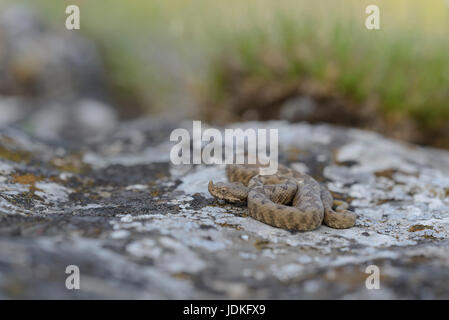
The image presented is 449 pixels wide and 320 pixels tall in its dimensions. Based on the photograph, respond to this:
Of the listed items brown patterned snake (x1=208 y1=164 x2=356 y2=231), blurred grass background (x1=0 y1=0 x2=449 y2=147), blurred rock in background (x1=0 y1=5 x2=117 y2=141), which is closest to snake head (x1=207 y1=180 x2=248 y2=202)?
brown patterned snake (x1=208 y1=164 x2=356 y2=231)

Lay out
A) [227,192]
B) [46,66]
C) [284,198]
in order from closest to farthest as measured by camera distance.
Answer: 1. [227,192]
2. [284,198]
3. [46,66]

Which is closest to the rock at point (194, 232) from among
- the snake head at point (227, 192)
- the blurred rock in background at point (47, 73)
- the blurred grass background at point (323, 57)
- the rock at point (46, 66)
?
the snake head at point (227, 192)

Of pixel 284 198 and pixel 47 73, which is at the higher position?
pixel 47 73

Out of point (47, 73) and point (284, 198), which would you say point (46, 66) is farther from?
point (284, 198)

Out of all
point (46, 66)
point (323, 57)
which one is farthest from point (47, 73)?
point (323, 57)

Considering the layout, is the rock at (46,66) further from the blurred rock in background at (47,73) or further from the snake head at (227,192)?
the snake head at (227,192)

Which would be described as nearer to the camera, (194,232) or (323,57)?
(194,232)

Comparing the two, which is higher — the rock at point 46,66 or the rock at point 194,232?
the rock at point 46,66
